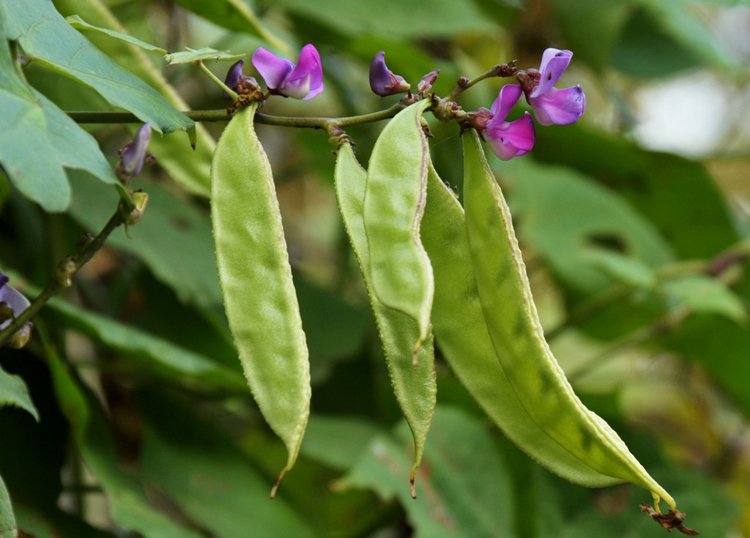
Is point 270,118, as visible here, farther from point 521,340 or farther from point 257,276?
point 521,340

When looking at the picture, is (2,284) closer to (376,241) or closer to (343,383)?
(376,241)

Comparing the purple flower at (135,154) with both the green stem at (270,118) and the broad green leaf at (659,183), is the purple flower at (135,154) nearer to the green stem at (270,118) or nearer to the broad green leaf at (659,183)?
the green stem at (270,118)

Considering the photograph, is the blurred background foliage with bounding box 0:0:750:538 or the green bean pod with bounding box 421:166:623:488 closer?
the green bean pod with bounding box 421:166:623:488

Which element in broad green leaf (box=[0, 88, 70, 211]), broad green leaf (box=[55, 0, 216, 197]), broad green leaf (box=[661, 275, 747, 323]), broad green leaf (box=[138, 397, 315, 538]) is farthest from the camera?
broad green leaf (box=[661, 275, 747, 323])

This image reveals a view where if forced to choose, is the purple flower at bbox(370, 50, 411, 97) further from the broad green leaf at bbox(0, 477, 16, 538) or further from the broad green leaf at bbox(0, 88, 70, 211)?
the broad green leaf at bbox(0, 477, 16, 538)

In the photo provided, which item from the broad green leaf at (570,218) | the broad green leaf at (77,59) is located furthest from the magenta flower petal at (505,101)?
the broad green leaf at (570,218)

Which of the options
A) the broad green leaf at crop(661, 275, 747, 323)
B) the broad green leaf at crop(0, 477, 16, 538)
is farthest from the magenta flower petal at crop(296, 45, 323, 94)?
the broad green leaf at crop(661, 275, 747, 323)

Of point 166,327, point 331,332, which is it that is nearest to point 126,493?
point 166,327
